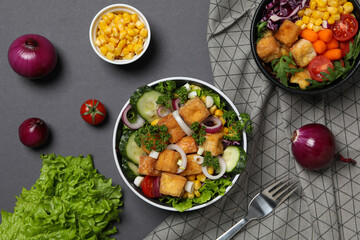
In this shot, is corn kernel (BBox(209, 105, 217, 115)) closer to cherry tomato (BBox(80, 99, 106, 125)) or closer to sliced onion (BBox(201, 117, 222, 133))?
sliced onion (BBox(201, 117, 222, 133))

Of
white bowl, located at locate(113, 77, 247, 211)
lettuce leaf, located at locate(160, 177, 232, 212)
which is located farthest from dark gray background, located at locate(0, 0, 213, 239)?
lettuce leaf, located at locate(160, 177, 232, 212)

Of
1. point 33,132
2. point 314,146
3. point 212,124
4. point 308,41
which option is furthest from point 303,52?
point 33,132

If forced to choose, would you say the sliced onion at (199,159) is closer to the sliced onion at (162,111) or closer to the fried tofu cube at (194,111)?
the fried tofu cube at (194,111)

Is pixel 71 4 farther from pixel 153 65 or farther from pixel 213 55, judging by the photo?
pixel 213 55

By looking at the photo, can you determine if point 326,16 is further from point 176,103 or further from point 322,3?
point 176,103

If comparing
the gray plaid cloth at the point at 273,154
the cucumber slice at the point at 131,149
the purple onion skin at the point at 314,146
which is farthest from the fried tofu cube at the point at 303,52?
the cucumber slice at the point at 131,149

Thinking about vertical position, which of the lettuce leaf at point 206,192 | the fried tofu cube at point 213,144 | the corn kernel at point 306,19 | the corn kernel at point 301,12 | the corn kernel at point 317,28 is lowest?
the lettuce leaf at point 206,192

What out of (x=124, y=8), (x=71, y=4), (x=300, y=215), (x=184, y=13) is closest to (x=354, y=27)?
(x=184, y=13)
